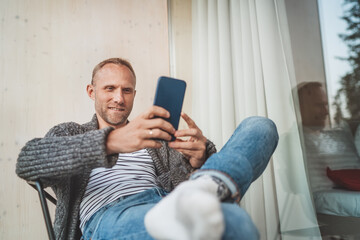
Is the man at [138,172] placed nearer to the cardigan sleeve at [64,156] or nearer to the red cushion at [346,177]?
the cardigan sleeve at [64,156]

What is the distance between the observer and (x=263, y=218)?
4.20 ft

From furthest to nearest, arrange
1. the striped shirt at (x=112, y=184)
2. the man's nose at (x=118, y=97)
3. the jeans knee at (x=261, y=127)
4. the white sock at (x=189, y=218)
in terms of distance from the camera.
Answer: the man's nose at (x=118, y=97) → the striped shirt at (x=112, y=184) → the jeans knee at (x=261, y=127) → the white sock at (x=189, y=218)

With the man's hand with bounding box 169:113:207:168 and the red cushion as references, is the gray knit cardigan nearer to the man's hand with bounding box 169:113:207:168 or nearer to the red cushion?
the man's hand with bounding box 169:113:207:168

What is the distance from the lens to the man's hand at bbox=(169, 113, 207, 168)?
82 centimetres

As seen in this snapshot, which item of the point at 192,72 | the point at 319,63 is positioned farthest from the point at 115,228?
the point at 192,72

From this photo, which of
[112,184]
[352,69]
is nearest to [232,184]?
[112,184]

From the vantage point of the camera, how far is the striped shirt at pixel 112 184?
912 millimetres

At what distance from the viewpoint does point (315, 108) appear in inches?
45.9

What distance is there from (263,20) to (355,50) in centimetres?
43

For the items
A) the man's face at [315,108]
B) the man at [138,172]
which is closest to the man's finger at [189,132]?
the man at [138,172]

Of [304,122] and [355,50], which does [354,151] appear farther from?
[355,50]

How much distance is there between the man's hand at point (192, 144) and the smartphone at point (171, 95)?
44 millimetres

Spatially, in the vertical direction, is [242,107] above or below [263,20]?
below

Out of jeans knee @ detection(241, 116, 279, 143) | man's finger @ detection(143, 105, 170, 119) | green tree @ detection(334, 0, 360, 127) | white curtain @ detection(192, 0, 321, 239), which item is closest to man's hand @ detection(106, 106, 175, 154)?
man's finger @ detection(143, 105, 170, 119)
